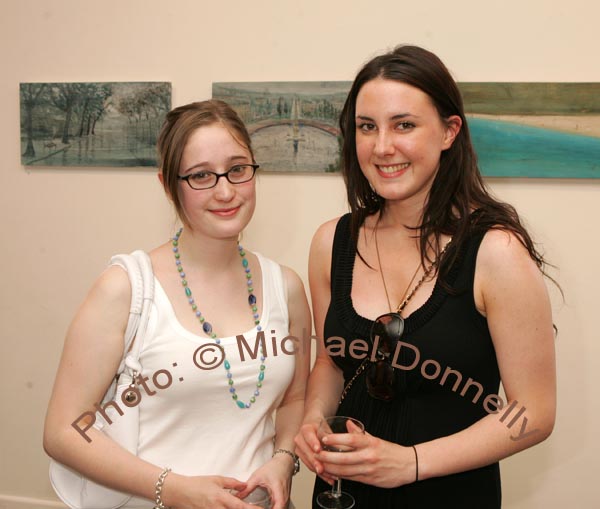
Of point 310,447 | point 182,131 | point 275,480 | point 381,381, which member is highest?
point 182,131

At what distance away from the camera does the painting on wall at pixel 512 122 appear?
98.3 inches

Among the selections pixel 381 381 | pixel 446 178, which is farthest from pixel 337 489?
pixel 446 178

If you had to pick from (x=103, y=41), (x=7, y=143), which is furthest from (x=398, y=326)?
(x=7, y=143)

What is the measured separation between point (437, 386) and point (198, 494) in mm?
606

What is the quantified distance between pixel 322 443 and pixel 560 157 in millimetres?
1712

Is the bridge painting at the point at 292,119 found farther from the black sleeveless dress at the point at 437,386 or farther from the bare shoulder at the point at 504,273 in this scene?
the bare shoulder at the point at 504,273

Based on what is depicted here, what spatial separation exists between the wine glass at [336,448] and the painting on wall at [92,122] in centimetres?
179

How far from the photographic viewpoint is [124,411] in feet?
4.84

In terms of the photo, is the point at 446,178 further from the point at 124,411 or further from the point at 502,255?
the point at 124,411

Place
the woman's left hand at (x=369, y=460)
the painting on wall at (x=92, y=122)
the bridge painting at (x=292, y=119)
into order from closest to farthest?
the woman's left hand at (x=369, y=460) → the bridge painting at (x=292, y=119) → the painting on wall at (x=92, y=122)

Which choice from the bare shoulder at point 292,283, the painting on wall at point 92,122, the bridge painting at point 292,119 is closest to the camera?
the bare shoulder at point 292,283

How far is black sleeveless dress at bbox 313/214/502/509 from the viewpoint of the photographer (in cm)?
148

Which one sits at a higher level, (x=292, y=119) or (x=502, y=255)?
(x=292, y=119)

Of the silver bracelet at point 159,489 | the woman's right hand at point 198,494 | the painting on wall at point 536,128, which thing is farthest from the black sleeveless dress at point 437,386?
the painting on wall at point 536,128
